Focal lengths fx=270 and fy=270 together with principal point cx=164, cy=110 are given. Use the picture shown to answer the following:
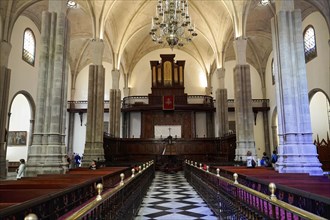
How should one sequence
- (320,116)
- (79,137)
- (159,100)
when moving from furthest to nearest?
(79,137)
(159,100)
(320,116)

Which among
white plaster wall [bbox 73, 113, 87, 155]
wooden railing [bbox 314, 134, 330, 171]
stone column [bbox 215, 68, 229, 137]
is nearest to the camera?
wooden railing [bbox 314, 134, 330, 171]

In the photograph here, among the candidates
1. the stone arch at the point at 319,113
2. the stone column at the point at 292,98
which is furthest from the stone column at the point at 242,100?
the stone column at the point at 292,98

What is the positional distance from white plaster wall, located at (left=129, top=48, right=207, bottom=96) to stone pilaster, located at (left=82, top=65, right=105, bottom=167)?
11580mm

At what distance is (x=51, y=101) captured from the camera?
927cm

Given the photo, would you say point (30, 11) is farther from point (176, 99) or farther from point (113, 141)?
point (176, 99)

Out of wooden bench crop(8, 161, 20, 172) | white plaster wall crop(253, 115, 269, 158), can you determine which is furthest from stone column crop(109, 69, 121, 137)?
white plaster wall crop(253, 115, 269, 158)

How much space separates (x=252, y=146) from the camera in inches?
587

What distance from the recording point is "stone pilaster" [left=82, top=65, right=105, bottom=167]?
49.0ft

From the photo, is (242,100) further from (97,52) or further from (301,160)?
(97,52)

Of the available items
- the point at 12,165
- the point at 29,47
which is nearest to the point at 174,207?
the point at 29,47

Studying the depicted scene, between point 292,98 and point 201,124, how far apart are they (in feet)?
54.7

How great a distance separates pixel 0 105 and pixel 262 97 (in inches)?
877

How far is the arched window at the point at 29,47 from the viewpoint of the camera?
18.1m

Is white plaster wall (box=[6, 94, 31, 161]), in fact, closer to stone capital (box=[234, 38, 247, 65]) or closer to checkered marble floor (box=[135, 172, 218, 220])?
checkered marble floor (box=[135, 172, 218, 220])
